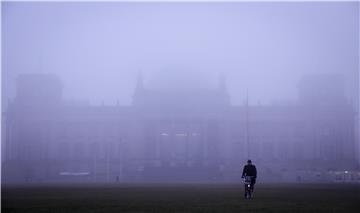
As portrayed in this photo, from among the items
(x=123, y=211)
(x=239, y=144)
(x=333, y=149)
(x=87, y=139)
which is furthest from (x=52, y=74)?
(x=123, y=211)

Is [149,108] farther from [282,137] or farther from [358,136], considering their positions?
[358,136]

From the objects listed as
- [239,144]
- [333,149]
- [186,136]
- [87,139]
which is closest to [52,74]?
[87,139]

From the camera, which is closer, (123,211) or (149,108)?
(123,211)

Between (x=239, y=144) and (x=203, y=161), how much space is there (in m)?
7.99

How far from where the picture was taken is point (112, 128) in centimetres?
9731

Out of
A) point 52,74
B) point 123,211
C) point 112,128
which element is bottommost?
point 123,211

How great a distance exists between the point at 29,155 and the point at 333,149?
44.6m

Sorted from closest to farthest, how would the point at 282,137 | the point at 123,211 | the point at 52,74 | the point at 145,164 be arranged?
1. the point at 123,211
2. the point at 145,164
3. the point at 282,137
4. the point at 52,74

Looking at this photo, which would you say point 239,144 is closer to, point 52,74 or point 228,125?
point 228,125

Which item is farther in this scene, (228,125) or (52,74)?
(52,74)

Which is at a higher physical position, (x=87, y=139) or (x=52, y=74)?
(x=52, y=74)

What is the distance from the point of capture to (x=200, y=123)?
97.6 m

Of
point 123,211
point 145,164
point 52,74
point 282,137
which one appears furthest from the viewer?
point 52,74

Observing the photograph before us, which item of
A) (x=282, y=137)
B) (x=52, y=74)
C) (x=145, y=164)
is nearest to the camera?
→ (x=145, y=164)
